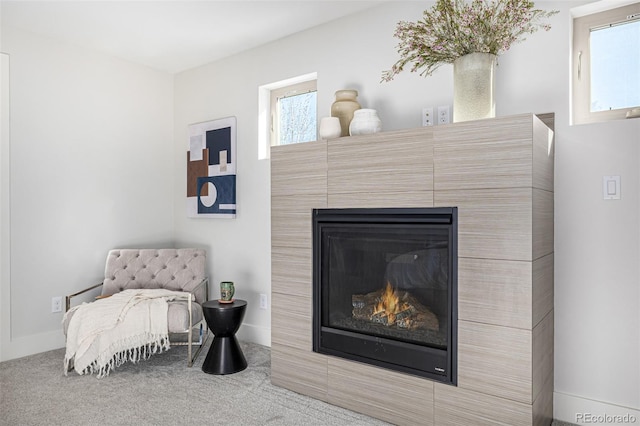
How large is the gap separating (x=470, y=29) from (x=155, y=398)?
265 centimetres

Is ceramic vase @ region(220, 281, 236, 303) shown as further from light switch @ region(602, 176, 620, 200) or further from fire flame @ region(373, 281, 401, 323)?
light switch @ region(602, 176, 620, 200)

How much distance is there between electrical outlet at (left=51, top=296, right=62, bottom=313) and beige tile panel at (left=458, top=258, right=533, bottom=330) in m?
3.14

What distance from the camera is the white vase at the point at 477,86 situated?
6.99ft

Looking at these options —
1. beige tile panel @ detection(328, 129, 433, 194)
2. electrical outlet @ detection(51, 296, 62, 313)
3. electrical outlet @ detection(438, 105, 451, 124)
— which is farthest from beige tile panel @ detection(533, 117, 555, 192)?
electrical outlet @ detection(51, 296, 62, 313)

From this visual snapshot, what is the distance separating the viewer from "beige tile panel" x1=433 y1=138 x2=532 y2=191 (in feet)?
6.25

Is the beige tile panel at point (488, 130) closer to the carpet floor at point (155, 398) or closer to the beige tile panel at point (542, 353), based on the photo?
the beige tile panel at point (542, 353)

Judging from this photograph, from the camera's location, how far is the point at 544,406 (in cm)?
212

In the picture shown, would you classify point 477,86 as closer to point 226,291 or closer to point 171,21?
point 226,291

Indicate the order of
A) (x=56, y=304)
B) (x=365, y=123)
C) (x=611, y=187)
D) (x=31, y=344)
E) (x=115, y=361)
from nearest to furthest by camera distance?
(x=611, y=187) < (x=365, y=123) < (x=115, y=361) < (x=31, y=344) < (x=56, y=304)

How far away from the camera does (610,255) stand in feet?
7.15

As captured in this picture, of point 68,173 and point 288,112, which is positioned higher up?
point 288,112

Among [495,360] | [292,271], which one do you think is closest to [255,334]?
[292,271]

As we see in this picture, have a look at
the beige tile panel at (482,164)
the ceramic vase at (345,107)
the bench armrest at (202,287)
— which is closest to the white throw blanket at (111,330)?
the bench armrest at (202,287)

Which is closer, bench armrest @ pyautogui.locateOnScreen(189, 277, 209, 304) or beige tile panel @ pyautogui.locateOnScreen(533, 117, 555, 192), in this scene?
beige tile panel @ pyautogui.locateOnScreen(533, 117, 555, 192)
